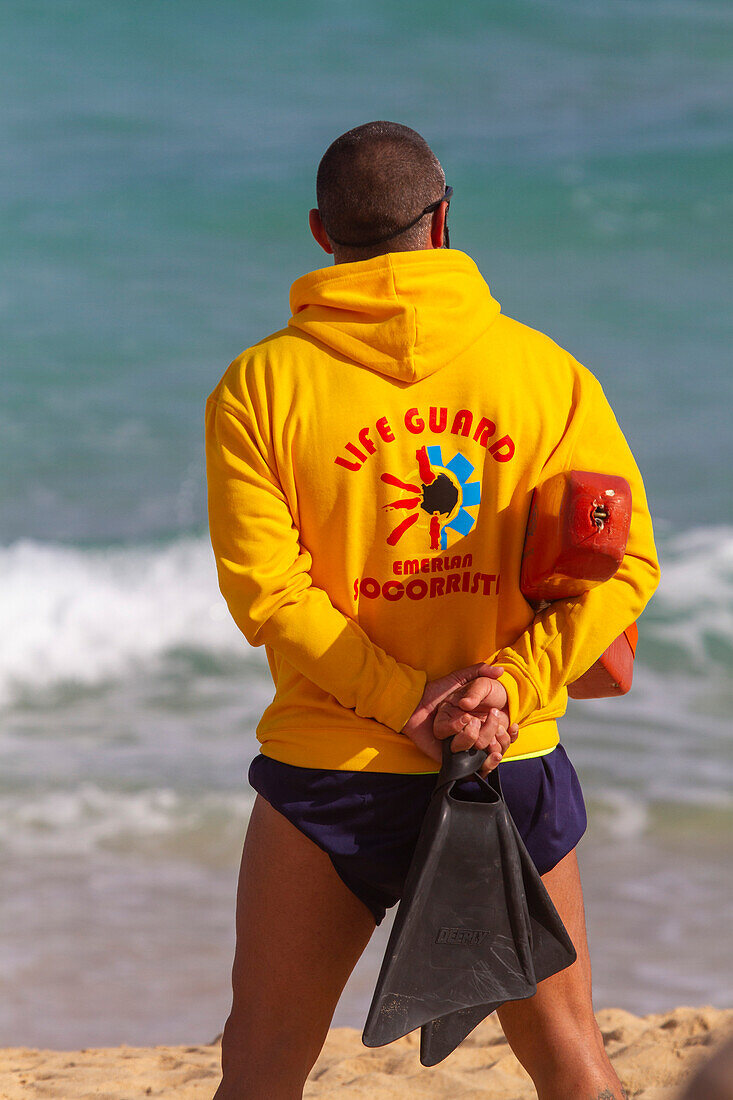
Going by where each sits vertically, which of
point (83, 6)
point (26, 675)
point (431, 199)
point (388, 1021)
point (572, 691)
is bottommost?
point (26, 675)

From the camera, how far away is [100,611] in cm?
888

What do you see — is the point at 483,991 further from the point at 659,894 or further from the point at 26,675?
the point at 26,675

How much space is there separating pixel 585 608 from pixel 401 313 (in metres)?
0.50

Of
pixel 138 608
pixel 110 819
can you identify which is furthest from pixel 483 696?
pixel 138 608

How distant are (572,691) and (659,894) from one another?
3.35m

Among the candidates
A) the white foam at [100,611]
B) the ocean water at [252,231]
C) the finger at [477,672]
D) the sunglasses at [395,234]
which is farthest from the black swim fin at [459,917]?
the ocean water at [252,231]

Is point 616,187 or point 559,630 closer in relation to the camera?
point 559,630

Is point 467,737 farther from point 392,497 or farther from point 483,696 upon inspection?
point 392,497

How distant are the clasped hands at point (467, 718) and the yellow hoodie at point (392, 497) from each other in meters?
0.02

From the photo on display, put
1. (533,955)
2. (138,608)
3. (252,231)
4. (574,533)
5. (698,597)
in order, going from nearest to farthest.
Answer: (574,533)
(533,955)
(698,597)
(138,608)
(252,231)

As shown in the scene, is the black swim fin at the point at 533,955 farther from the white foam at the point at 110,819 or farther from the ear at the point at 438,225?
the white foam at the point at 110,819

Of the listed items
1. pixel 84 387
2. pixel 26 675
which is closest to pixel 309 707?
pixel 26 675

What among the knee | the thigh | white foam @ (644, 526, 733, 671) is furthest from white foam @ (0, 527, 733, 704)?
the knee

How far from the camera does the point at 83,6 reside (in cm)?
1109
